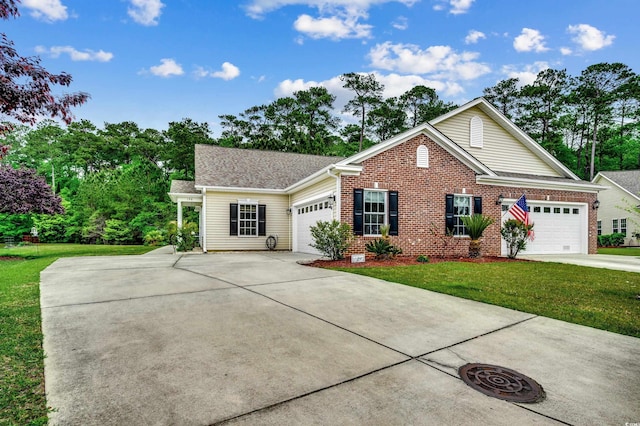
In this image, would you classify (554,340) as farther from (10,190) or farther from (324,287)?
(10,190)

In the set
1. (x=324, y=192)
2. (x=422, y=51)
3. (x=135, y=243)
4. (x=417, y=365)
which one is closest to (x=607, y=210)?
(x=422, y=51)

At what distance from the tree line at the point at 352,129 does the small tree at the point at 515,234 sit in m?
24.4

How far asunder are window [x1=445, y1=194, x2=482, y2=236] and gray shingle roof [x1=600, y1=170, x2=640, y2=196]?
20021mm

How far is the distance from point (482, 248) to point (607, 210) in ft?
65.9

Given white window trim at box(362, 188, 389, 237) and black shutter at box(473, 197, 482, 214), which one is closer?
white window trim at box(362, 188, 389, 237)

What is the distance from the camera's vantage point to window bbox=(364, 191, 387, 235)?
11266mm

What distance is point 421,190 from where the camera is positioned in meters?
11.8

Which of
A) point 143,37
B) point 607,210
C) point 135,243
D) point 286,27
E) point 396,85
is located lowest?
point 135,243

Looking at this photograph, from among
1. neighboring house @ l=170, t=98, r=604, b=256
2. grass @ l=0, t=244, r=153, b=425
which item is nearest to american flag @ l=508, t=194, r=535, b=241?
neighboring house @ l=170, t=98, r=604, b=256

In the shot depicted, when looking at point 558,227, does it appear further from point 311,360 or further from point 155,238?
point 155,238

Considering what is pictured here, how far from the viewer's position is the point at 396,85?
3559 cm

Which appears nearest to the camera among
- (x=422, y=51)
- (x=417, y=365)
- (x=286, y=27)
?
(x=417, y=365)

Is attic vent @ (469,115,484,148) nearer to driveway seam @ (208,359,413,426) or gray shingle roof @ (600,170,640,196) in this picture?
driveway seam @ (208,359,413,426)

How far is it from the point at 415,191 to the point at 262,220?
738 centimetres
